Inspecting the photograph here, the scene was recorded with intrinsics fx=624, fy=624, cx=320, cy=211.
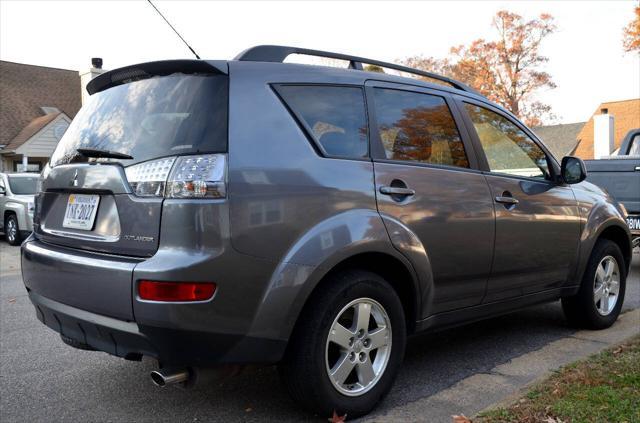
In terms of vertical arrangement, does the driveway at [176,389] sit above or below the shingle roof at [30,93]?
below

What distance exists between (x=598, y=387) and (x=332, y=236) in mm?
1792

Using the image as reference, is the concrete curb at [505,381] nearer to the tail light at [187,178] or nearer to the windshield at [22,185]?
the tail light at [187,178]

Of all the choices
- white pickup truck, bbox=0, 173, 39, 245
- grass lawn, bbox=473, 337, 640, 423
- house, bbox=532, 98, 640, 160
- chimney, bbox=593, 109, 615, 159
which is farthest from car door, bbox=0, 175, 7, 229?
chimney, bbox=593, 109, 615, 159

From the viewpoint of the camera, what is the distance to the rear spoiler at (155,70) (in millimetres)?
3016

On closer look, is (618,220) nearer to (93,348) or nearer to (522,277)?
(522,277)

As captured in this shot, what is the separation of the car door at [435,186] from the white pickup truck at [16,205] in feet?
38.0

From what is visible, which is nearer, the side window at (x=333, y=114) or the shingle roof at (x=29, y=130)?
the side window at (x=333, y=114)

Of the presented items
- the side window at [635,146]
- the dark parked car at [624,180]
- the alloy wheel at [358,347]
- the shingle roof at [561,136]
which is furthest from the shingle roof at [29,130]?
the shingle roof at [561,136]

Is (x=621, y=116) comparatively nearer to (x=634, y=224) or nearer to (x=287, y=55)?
(x=634, y=224)

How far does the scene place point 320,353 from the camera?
307 cm

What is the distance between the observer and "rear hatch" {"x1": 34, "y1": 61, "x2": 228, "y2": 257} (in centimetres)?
287

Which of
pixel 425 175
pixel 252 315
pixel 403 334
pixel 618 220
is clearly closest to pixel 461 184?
pixel 425 175

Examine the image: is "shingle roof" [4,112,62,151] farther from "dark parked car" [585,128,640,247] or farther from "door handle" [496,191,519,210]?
"door handle" [496,191,519,210]

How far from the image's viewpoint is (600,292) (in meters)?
5.27
